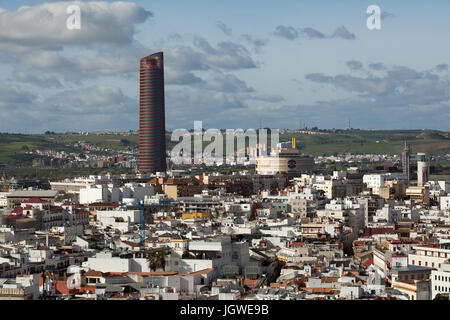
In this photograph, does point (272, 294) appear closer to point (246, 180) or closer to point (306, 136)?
point (246, 180)

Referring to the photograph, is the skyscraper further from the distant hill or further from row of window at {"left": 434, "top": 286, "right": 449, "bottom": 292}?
row of window at {"left": 434, "top": 286, "right": 449, "bottom": 292}

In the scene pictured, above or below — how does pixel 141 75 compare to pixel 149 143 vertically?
above

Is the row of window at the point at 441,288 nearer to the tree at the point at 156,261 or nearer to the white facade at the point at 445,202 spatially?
the tree at the point at 156,261

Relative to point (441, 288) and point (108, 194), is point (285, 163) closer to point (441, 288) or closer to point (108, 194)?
point (108, 194)

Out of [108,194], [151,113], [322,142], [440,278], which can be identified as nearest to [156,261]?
[440,278]

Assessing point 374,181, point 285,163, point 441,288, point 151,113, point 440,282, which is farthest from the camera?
point 151,113

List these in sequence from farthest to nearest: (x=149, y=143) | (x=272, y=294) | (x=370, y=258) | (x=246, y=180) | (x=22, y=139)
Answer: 1. (x=22, y=139)
2. (x=149, y=143)
3. (x=246, y=180)
4. (x=370, y=258)
5. (x=272, y=294)

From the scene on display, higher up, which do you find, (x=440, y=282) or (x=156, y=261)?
(x=156, y=261)
